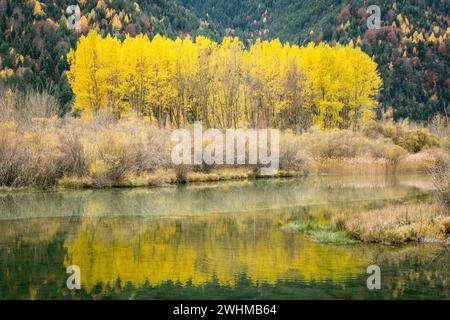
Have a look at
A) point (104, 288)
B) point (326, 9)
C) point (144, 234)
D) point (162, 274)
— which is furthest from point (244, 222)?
point (326, 9)

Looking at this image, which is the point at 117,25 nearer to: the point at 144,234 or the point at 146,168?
the point at 146,168

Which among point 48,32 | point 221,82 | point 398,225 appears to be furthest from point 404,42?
point 398,225

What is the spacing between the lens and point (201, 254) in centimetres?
1571

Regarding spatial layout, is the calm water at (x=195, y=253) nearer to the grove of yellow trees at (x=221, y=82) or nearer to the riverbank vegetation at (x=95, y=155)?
the riverbank vegetation at (x=95, y=155)

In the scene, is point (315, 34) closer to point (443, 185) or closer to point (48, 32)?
point (48, 32)

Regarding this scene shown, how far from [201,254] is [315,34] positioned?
116164 millimetres

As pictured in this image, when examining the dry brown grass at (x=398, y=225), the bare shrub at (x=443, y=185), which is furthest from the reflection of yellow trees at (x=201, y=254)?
the bare shrub at (x=443, y=185)

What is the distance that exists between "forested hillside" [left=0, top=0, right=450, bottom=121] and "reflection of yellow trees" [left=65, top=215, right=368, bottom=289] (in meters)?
50.2

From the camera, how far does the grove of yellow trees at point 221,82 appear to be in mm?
52000

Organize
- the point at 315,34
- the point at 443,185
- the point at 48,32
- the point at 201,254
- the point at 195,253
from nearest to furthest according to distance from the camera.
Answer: the point at 201,254 → the point at 195,253 → the point at 443,185 → the point at 48,32 → the point at 315,34

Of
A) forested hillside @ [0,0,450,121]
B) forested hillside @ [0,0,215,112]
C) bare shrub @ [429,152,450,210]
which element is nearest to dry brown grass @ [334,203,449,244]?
bare shrub @ [429,152,450,210]

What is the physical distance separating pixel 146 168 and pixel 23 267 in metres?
20.1

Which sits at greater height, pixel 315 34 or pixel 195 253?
pixel 315 34

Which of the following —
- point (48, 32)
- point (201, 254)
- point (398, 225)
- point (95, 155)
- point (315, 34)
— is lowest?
point (201, 254)
